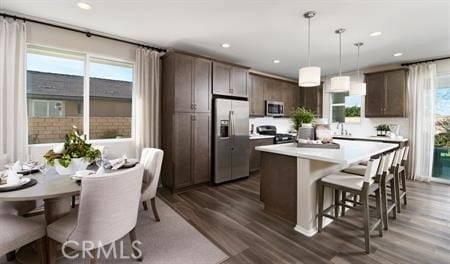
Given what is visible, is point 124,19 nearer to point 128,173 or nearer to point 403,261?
point 128,173

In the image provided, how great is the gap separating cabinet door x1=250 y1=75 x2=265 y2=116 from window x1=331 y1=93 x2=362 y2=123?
7.45 feet

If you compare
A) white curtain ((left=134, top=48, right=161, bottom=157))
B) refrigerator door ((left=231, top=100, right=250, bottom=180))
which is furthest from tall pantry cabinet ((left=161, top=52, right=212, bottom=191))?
refrigerator door ((left=231, top=100, right=250, bottom=180))

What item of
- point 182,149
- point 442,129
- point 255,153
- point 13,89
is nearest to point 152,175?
point 182,149

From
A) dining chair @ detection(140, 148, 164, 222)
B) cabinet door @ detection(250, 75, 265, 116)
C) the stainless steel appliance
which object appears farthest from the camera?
the stainless steel appliance

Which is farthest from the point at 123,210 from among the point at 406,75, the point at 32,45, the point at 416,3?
the point at 406,75

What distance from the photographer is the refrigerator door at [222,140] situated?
13.5ft

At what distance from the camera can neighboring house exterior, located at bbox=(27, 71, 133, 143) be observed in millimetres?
3043

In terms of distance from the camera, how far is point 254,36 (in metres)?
3.39

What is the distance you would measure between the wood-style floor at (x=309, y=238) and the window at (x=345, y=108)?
8.82 ft

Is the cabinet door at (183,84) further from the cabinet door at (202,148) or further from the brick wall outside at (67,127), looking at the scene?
the brick wall outside at (67,127)

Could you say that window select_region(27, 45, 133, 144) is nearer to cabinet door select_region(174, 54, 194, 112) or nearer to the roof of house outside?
the roof of house outside

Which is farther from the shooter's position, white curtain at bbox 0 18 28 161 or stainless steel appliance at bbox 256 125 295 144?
stainless steel appliance at bbox 256 125 295 144

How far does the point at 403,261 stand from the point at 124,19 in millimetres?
4220

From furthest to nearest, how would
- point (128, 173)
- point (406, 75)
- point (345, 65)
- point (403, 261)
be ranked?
point (345, 65)
point (406, 75)
point (403, 261)
point (128, 173)
